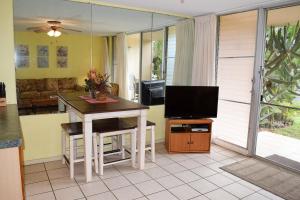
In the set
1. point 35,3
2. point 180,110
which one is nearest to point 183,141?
point 180,110

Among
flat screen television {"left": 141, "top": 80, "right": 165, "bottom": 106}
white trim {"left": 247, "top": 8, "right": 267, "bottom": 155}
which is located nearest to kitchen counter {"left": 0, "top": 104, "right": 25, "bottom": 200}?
flat screen television {"left": 141, "top": 80, "right": 165, "bottom": 106}

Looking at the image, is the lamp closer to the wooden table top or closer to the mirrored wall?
the mirrored wall

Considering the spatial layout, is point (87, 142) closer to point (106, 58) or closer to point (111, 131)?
point (111, 131)

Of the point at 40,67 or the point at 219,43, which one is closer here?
the point at 40,67

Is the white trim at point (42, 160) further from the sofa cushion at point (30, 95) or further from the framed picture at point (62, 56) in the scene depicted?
the framed picture at point (62, 56)

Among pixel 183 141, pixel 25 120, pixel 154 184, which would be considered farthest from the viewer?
pixel 183 141

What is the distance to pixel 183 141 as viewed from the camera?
3992mm

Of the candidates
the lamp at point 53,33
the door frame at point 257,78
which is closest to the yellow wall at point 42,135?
the lamp at point 53,33

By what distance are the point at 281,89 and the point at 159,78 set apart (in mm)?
2088

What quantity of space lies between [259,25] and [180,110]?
1.77 m

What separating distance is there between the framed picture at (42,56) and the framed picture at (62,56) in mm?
153

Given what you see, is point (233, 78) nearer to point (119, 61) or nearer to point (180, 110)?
point (180, 110)

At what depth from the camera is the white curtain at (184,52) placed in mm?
4570

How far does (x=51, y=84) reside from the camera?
3633mm
